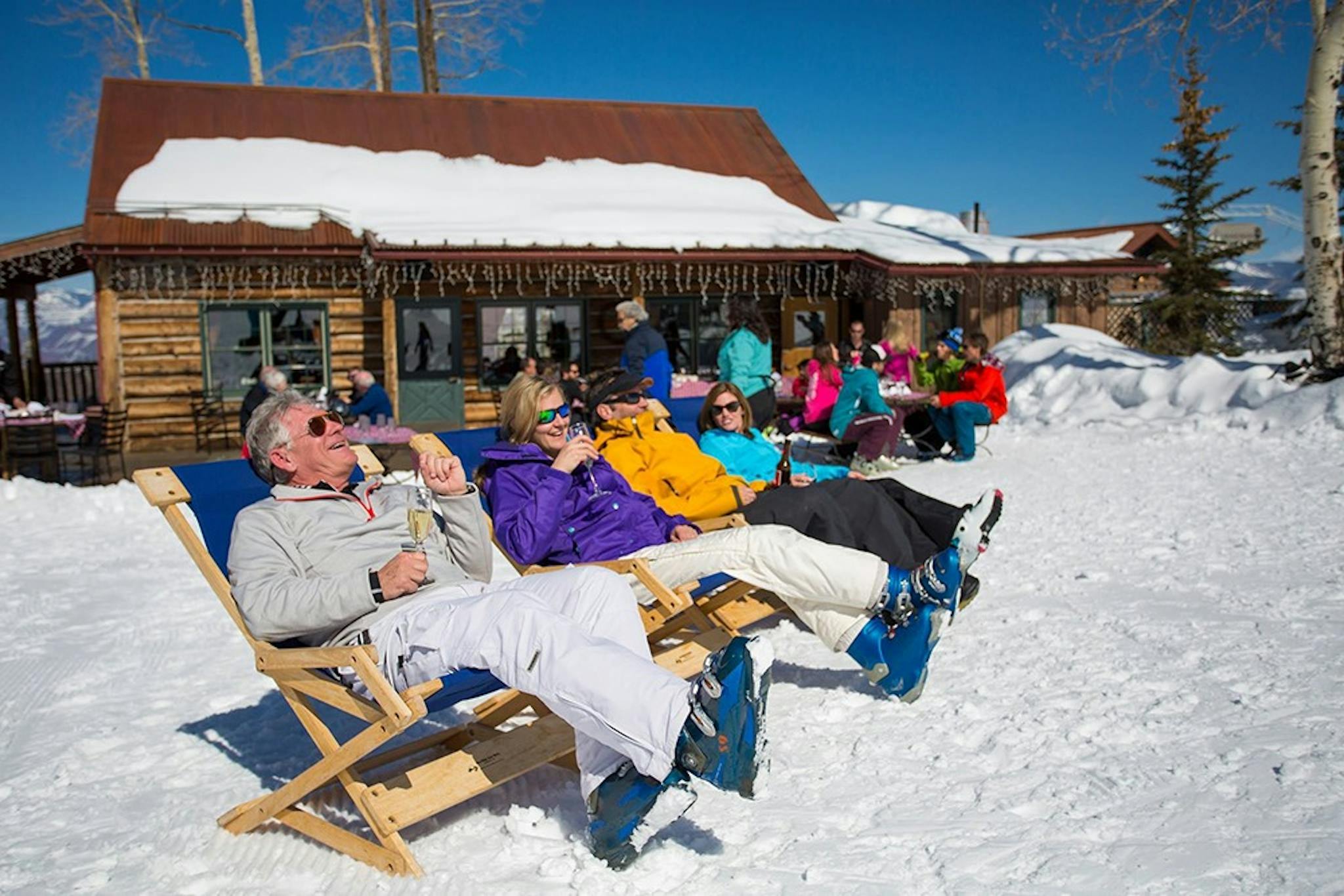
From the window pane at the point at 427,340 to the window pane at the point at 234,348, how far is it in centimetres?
194

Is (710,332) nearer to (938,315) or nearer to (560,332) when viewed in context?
(560,332)

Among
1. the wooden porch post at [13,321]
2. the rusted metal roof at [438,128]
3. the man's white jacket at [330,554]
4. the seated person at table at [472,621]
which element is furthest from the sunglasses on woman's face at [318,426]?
the wooden porch post at [13,321]

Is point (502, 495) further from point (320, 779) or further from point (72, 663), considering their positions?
point (72, 663)

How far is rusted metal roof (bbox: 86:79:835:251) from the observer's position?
46.3 feet

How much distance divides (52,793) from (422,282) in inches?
432

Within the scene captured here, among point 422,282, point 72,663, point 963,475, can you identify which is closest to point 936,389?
point 963,475

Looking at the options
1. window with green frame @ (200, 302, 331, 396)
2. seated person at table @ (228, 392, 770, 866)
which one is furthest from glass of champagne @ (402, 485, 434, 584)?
window with green frame @ (200, 302, 331, 396)

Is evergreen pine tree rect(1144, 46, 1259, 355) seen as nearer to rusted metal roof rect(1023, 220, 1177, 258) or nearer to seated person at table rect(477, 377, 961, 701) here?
rusted metal roof rect(1023, 220, 1177, 258)

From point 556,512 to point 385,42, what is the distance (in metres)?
22.5

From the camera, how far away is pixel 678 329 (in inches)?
584

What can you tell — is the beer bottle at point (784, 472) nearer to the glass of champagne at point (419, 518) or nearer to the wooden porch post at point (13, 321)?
the glass of champagne at point (419, 518)

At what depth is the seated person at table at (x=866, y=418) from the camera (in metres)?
8.09

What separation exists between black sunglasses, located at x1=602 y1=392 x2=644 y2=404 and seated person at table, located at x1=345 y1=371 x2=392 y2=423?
6293mm

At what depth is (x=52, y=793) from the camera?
3037 millimetres
